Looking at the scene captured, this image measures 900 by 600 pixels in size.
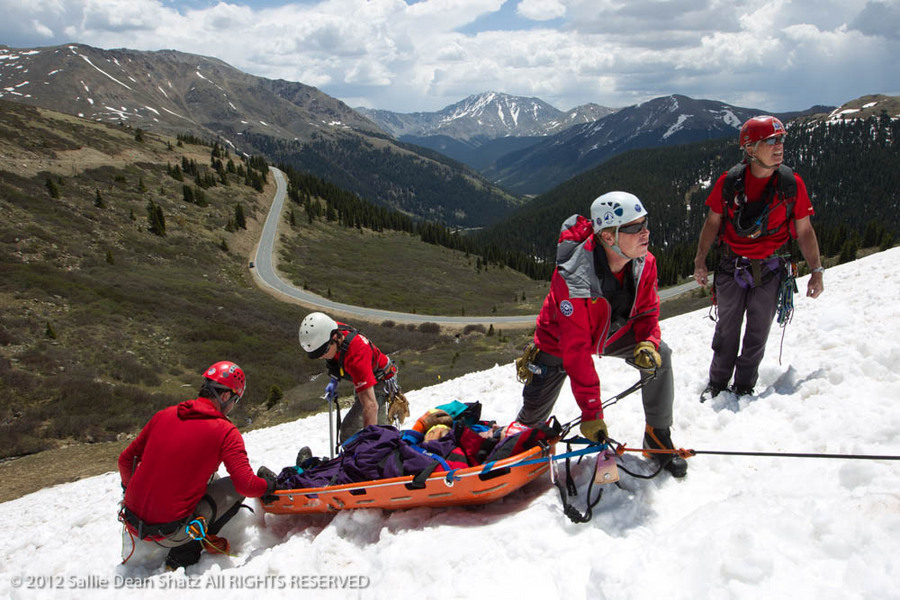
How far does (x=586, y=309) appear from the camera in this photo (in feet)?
15.6

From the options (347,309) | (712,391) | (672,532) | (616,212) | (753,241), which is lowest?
(347,309)

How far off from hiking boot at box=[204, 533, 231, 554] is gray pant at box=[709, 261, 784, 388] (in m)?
7.07

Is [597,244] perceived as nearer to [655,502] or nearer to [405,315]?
[655,502]

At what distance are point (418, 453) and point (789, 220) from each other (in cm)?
570

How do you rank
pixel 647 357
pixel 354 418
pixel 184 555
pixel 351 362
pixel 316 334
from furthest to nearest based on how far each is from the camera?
pixel 354 418 < pixel 351 362 < pixel 316 334 < pixel 184 555 < pixel 647 357

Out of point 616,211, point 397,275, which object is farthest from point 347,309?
point 616,211

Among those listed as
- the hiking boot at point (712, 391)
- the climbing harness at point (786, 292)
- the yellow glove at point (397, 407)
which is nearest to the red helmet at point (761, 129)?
the climbing harness at point (786, 292)

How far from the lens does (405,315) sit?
65750 millimetres

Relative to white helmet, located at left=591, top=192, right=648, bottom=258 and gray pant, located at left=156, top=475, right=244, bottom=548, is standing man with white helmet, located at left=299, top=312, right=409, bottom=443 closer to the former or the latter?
gray pant, located at left=156, top=475, right=244, bottom=548

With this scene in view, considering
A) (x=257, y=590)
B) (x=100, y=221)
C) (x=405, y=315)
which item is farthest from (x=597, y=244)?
(x=100, y=221)

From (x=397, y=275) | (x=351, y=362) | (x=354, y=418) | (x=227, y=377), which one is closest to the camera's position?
Result: (x=227, y=377)

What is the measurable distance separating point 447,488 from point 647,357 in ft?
8.37

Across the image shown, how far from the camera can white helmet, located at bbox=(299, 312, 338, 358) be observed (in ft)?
23.8

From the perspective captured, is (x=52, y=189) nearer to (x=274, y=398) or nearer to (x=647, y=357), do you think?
(x=274, y=398)
